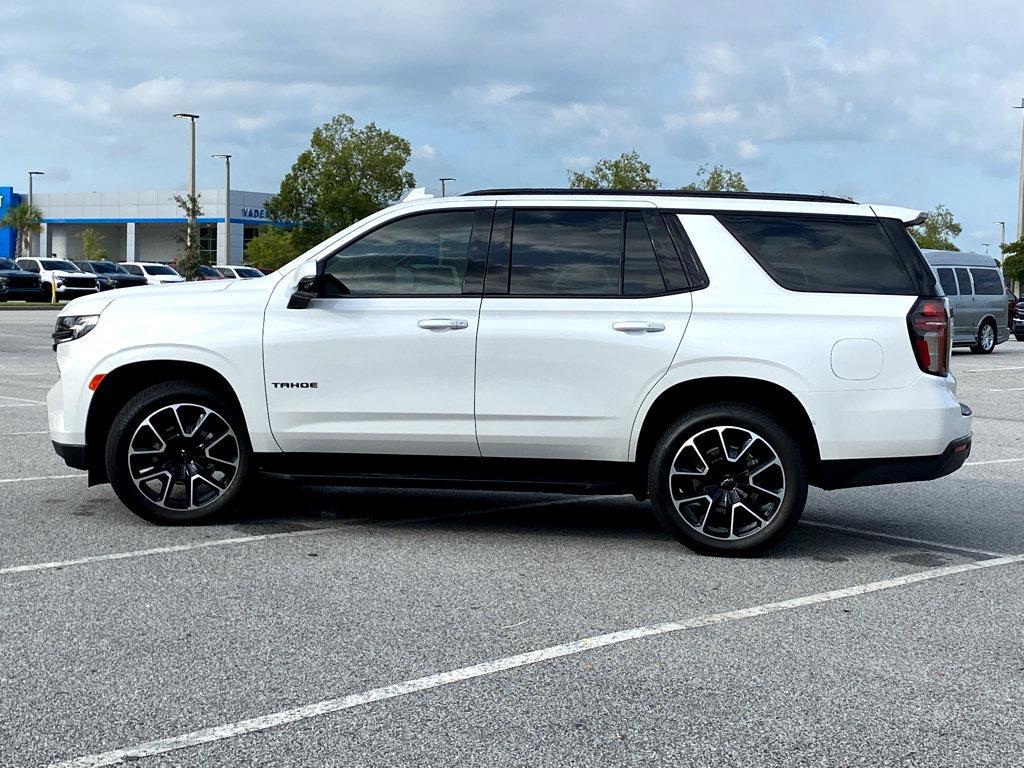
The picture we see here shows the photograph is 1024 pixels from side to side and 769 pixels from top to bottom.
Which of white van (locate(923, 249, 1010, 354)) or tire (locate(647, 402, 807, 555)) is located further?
white van (locate(923, 249, 1010, 354))

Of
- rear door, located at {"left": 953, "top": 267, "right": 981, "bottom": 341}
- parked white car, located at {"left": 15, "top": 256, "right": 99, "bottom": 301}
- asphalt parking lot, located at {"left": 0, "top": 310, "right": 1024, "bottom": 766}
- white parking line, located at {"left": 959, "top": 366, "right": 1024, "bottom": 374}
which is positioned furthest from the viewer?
parked white car, located at {"left": 15, "top": 256, "right": 99, "bottom": 301}

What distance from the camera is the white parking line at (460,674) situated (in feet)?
12.8

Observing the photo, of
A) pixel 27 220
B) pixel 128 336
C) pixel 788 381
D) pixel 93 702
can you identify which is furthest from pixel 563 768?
pixel 27 220

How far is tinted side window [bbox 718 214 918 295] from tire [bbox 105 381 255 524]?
2.96m

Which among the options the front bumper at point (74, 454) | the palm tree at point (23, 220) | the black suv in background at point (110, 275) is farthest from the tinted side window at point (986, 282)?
the palm tree at point (23, 220)

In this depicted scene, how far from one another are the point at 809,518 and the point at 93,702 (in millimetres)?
4930

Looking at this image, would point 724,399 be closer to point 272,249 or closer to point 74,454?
point 74,454

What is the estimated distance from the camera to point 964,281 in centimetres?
2695

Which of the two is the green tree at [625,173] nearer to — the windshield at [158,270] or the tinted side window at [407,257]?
the windshield at [158,270]

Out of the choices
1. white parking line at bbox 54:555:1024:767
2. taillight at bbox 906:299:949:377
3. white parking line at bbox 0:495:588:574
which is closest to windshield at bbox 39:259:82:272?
white parking line at bbox 0:495:588:574

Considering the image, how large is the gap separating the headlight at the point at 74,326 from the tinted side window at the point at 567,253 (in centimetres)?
241

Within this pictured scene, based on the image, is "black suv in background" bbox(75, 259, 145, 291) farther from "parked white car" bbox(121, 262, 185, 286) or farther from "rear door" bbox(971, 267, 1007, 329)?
"rear door" bbox(971, 267, 1007, 329)

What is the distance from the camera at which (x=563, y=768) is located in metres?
3.78

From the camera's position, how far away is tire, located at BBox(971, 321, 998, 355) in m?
27.3
